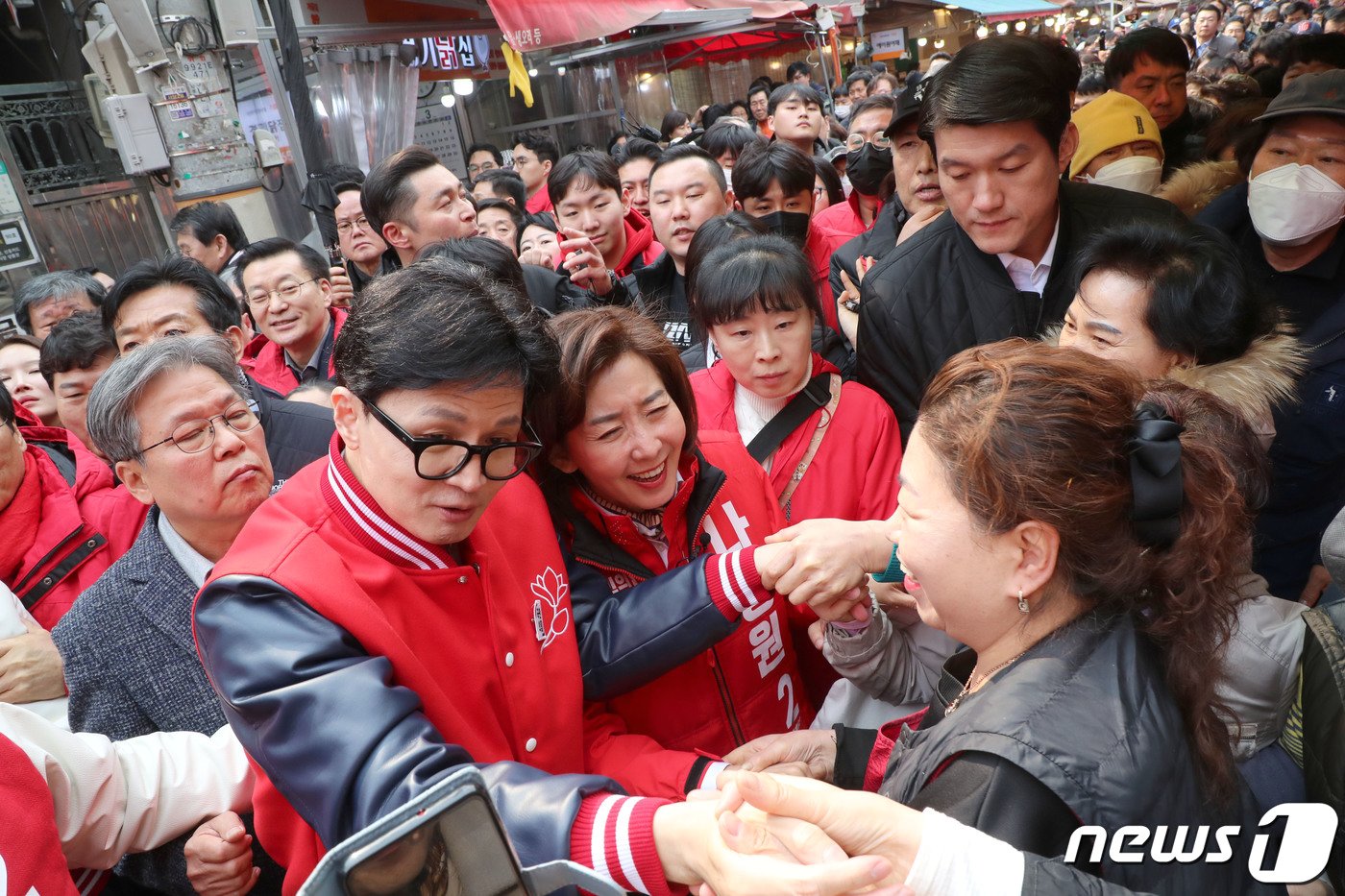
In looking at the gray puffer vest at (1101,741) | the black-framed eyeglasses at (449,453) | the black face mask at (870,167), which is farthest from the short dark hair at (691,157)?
the gray puffer vest at (1101,741)

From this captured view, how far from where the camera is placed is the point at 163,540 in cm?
216

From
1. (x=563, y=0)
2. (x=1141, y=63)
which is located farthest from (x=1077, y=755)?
(x=563, y=0)

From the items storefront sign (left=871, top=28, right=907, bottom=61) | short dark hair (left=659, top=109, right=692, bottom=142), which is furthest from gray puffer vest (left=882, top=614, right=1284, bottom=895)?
storefront sign (left=871, top=28, right=907, bottom=61)

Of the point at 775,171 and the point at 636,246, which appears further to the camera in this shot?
the point at 636,246

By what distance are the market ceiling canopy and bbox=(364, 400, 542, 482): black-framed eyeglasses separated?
5133 mm

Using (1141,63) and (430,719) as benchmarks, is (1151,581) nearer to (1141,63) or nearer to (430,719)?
(430,719)

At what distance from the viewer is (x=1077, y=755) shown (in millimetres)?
1191

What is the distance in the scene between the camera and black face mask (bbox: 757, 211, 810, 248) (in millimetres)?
4141

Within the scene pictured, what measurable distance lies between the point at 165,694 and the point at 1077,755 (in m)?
1.95

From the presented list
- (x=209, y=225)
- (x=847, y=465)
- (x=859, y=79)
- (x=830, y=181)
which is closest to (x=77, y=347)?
(x=209, y=225)

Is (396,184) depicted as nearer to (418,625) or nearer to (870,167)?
(870,167)

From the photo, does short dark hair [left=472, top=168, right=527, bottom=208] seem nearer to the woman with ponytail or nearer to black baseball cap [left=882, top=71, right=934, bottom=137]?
black baseball cap [left=882, top=71, right=934, bottom=137]

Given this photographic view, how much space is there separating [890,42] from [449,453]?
2142cm

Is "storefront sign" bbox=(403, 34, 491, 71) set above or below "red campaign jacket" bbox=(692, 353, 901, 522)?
above
